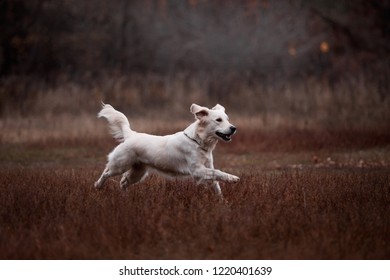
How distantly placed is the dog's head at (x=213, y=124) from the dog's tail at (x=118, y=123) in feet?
3.86

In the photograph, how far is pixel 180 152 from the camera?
8664mm

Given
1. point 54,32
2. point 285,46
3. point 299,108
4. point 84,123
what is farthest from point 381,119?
point 54,32

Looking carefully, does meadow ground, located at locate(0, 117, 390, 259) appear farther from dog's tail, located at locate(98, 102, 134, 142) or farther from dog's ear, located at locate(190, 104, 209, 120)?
dog's ear, located at locate(190, 104, 209, 120)

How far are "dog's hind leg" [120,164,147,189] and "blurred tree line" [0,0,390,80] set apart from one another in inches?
707

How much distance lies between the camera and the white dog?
845 cm

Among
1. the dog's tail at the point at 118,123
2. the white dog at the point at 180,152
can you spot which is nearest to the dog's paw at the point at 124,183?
the white dog at the point at 180,152

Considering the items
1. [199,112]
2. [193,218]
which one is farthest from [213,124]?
[193,218]

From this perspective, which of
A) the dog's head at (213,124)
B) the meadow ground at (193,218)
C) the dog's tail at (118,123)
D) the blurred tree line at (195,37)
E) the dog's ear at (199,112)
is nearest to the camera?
the meadow ground at (193,218)

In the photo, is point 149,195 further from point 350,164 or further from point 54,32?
point 54,32

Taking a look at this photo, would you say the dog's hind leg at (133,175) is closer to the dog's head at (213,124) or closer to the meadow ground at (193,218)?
the meadow ground at (193,218)

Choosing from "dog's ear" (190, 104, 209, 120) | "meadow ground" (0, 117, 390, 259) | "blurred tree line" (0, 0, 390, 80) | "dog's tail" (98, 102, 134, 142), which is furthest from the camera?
"blurred tree line" (0, 0, 390, 80)

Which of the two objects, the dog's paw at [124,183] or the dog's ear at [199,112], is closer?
the dog's ear at [199,112]

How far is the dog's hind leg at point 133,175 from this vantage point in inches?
358

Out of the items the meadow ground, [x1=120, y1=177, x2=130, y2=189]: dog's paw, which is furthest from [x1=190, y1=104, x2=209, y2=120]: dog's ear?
[x1=120, y1=177, x2=130, y2=189]: dog's paw
